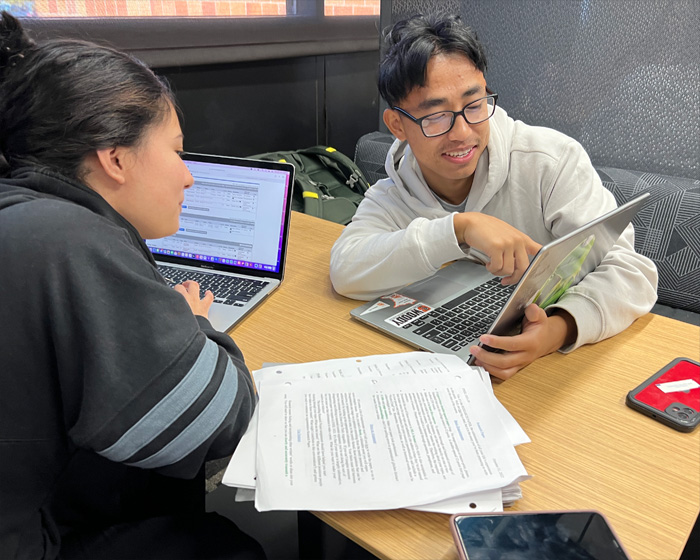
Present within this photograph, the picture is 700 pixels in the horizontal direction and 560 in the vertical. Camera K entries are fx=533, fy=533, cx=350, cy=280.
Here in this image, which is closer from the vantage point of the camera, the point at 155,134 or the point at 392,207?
the point at 155,134

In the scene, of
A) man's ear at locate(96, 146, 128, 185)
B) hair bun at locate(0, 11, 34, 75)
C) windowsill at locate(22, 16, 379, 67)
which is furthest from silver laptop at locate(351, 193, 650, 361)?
windowsill at locate(22, 16, 379, 67)

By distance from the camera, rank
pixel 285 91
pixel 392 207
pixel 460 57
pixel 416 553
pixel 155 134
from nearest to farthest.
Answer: pixel 416 553 < pixel 155 134 < pixel 460 57 < pixel 392 207 < pixel 285 91

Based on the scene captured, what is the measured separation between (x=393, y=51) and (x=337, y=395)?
2.53 ft

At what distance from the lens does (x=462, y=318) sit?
971 mm

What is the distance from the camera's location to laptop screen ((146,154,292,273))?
1.13 meters

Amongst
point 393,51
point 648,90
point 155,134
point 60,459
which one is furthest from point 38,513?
A: point 648,90

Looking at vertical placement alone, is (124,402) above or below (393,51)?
below

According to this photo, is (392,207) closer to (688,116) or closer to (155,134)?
(155,134)

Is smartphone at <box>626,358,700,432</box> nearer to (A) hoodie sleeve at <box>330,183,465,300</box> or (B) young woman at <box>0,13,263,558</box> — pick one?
(A) hoodie sleeve at <box>330,183,465,300</box>

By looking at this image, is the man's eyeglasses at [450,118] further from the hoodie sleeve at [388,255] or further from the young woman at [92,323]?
the young woman at [92,323]

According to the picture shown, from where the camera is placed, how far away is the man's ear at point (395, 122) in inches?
46.2

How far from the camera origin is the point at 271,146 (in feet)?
8.46

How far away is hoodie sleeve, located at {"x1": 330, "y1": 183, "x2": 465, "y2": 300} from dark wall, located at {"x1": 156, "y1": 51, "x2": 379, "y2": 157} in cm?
131

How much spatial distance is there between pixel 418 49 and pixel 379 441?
785 millimetres
